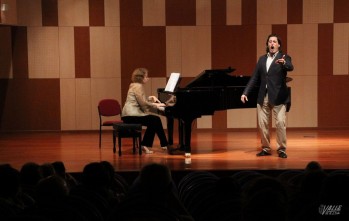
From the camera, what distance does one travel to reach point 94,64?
1116 centimetres

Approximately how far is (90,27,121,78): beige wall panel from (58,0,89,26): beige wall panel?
0.25 m

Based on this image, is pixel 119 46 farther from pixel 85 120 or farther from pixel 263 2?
pixel 263 2

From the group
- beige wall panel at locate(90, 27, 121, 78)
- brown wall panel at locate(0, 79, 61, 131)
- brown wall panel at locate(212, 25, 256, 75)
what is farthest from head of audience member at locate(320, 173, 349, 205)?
brown wall panel at locate(0, 79, 61, 131)

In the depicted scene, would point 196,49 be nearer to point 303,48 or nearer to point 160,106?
point 303,48

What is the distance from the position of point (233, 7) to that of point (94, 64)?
2720mm

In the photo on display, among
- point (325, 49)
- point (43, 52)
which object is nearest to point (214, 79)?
point (325, 49)

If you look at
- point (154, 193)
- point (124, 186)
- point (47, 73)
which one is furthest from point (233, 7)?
point (154, 193)

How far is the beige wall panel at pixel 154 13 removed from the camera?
1108 cm

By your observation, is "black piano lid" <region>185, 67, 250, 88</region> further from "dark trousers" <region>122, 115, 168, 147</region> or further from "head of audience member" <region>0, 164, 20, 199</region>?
"head of audience member" <region>0, 164, 20, 199</region>

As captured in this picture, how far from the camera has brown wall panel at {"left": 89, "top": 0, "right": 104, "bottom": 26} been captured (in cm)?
1105

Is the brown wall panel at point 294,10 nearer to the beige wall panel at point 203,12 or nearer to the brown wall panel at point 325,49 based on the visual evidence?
the brown wall panel at point 325,49

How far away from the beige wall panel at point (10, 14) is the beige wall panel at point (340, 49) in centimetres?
566

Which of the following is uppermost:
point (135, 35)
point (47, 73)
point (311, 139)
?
point (135, 35)

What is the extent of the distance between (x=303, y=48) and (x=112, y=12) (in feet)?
11.5
